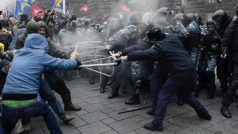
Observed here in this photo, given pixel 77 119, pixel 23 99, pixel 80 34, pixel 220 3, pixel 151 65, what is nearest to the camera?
pixel 23 99

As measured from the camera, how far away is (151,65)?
6.62 m

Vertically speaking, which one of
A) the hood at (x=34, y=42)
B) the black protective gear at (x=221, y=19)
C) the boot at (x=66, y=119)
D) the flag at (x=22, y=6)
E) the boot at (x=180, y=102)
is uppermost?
the flag at (x=22, y=6)

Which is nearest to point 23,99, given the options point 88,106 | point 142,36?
point 88,106

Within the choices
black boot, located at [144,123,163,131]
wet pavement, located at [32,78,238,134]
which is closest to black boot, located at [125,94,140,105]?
wet pavement, located at [32,78,238,134]

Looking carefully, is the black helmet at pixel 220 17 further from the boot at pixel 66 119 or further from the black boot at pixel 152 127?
the boot at pixel 66 119

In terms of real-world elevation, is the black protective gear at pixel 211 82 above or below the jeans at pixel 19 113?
below

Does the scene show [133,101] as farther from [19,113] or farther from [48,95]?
[19,113]

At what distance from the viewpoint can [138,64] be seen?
21.0ft

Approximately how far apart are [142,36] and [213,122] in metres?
2.37

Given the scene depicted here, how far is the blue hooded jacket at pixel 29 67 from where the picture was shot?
11.9ft

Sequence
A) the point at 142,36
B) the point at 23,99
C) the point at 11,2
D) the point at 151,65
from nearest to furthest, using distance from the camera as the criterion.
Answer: the point at 23,99 < the point at 142,36 < the point at 151,65 < the point at 11,2

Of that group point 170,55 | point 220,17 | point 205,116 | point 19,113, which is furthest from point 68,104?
point 220,17

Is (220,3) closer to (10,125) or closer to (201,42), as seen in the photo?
(201,42)

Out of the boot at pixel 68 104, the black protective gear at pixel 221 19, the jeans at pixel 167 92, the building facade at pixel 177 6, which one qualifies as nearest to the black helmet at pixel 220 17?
the black protective gear at pixel 221 19
